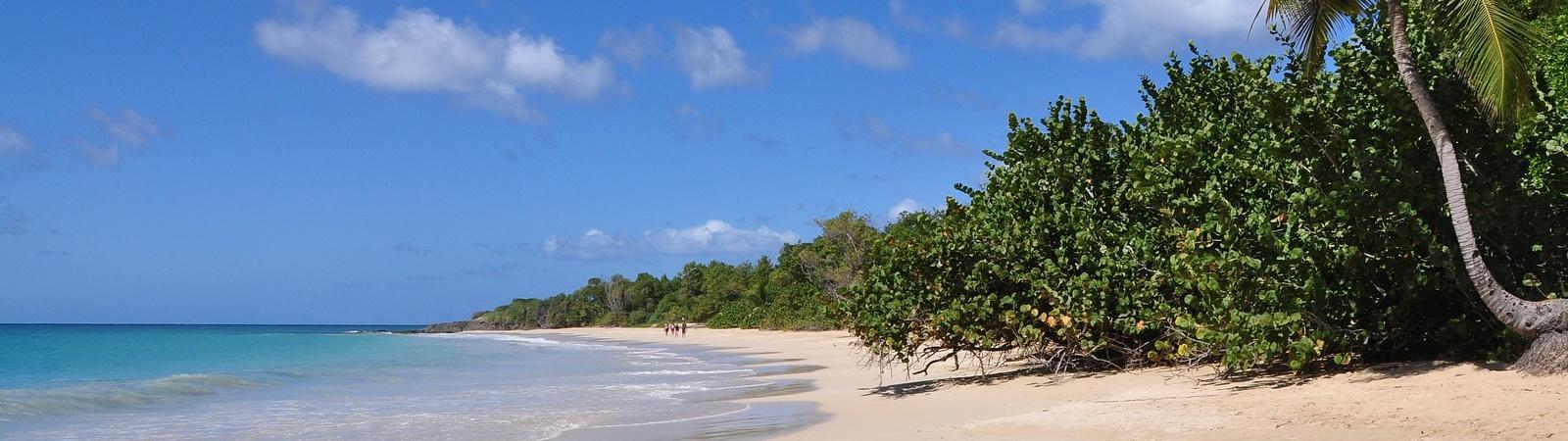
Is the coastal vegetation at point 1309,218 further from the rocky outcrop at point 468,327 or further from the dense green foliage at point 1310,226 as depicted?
the rocky outcrop at point 468,327

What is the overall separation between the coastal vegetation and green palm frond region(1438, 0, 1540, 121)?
23 mm

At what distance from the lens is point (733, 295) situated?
7512cm

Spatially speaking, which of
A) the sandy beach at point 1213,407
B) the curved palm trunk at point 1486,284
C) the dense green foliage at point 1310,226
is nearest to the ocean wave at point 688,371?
the sandy beach at point 1213,407

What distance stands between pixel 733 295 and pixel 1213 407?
66.1 m

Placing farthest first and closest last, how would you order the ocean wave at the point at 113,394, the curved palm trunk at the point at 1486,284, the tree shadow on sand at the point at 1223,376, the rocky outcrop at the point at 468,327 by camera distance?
1. the rocky outcrop at the point at 468,327
2. the ocean wave at the point at 113,394
3. the tree shadow on sand at the point at 1223,376
4. the curved palm trunk at the point at 1486,284

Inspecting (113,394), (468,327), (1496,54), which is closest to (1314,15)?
(1496,54)

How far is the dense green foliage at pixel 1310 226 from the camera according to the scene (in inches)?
370

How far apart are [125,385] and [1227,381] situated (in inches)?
930

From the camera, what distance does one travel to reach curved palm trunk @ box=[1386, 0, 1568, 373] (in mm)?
8586

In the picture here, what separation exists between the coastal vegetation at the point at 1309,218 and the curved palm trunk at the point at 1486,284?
0.06ft

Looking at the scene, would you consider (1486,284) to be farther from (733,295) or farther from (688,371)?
(733,295)

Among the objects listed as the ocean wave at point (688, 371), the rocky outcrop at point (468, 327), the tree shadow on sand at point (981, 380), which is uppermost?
the rocky outcrop at point (468, 327)

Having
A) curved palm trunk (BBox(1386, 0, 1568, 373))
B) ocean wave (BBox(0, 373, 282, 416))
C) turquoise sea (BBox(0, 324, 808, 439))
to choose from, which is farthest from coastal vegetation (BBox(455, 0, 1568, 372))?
ocean wave (BBox(0, 373, 282, 416))

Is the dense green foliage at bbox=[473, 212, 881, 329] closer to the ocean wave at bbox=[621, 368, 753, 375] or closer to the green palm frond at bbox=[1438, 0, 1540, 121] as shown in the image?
the ocean wave at bbox=[621, 368, 753, 375]
